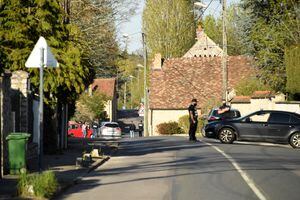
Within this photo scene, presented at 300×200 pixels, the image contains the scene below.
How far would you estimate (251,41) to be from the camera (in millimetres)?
37688

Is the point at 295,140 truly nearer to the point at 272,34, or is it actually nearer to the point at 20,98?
the point at 272,34

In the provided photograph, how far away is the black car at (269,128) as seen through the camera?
83.9 feet

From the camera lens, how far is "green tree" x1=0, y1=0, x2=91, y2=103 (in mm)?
19844

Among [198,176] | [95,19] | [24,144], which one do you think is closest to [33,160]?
[24,144]

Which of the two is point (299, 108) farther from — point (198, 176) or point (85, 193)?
point (85, 193)

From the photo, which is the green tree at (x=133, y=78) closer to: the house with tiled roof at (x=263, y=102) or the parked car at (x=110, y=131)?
the parked car at (x=110, y=131)

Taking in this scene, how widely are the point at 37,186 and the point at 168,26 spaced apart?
209 ft

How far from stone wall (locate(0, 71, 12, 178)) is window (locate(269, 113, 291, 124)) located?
515 inches

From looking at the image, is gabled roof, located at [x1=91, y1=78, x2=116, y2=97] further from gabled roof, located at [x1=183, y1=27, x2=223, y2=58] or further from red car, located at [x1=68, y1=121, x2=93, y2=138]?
red car, located at [x1=68, y1=121, x2=93, y2=138]

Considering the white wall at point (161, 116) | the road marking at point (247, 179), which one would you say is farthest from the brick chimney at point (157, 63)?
the road marking at point (247, 179)

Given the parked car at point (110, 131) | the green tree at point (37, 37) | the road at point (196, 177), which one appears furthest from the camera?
the parked car at point (110, 131)

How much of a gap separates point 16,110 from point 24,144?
3851 mm

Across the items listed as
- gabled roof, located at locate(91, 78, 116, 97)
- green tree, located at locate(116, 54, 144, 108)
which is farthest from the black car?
green tree, located at locate(116, 54, 144, 108)

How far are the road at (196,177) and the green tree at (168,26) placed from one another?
175ft
